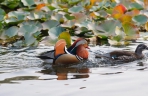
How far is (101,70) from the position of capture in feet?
24.1

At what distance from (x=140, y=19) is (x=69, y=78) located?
3936 mm

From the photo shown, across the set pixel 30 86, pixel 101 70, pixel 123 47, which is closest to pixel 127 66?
pixel 101 70

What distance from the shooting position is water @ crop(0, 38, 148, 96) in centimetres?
607

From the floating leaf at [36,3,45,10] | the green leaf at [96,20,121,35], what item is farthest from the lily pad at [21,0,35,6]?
the green leaf at [96,20,121,35]

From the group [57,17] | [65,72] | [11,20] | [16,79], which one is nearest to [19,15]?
[11,20]

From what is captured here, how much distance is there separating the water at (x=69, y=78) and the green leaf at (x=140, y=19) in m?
1.92

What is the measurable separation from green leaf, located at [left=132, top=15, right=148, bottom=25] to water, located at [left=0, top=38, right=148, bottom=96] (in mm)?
1923

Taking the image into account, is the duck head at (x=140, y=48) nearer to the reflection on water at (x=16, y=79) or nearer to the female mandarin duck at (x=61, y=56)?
the female mandarin duck at (x=61, y=56)

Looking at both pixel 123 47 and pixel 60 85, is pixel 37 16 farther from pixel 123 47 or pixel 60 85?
pixel 60 85

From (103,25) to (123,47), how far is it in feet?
2.45

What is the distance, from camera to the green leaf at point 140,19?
10166mm

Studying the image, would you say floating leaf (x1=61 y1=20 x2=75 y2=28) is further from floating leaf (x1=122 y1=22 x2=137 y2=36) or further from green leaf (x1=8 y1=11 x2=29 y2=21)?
floating leaf (x1=122 y1=22 x2=137 y2=36)

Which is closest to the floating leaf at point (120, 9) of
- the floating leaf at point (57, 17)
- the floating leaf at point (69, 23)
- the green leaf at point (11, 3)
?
the floating leaf at point (69, 23)

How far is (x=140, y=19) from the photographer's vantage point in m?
10.2
